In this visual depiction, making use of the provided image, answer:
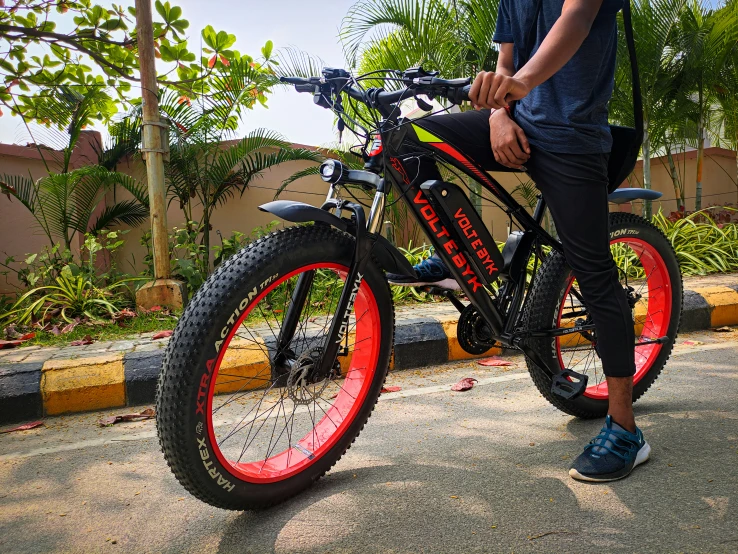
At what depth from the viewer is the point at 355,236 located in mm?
2059

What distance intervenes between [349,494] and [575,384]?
3.27 ft

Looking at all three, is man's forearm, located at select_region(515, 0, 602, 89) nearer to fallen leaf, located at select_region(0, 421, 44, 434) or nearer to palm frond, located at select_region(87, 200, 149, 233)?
fallen leaf, located at select_region(0, 421, 44, 434)

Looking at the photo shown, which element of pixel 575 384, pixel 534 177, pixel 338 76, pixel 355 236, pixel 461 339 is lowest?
pixel 575 384

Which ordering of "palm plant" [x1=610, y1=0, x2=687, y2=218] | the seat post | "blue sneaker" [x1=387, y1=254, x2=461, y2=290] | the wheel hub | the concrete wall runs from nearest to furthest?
the wheel hub < "blue sneaker" [x1=387, y1=254, x2=461, y2=290] < the seat post < the concrete wall < "palm plant" [x1=610, y1=0, x2=687, y2=218]

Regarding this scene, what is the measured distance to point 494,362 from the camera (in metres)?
3.87

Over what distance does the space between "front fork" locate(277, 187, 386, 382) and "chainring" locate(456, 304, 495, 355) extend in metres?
0.53

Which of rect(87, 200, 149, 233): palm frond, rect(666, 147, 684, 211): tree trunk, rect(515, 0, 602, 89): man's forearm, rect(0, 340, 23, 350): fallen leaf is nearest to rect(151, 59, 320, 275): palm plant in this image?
rect(87, 200, 149, 233): palm frond

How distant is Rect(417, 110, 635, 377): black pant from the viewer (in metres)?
2.09

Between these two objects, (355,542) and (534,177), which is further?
(534,177)

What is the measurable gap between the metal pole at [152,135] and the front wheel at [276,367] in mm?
2913

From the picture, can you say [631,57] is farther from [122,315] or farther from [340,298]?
[122,315]

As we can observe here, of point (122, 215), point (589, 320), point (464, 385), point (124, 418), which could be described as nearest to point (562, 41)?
point (589, 320)

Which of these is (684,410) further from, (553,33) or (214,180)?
(214,180)

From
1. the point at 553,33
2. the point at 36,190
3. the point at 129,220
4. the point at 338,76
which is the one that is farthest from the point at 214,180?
the point at 553,33
